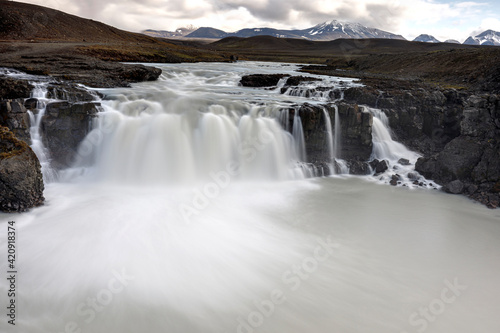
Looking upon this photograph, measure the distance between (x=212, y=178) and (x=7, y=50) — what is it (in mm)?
27093

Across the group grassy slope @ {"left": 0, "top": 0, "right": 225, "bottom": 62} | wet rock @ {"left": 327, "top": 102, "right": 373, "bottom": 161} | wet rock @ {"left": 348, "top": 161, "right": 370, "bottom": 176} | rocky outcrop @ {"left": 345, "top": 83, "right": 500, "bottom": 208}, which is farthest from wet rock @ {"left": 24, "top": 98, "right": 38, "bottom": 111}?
grassy slope @ {"left": 0, "top": 0, "right": 225, "bottom": 62}

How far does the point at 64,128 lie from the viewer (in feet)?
37.2

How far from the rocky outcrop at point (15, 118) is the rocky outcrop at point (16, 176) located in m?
2.09

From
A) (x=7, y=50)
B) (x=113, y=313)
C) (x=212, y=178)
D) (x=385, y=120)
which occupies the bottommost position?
(x=113, y=313)

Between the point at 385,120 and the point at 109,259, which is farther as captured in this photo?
the point at 385,120

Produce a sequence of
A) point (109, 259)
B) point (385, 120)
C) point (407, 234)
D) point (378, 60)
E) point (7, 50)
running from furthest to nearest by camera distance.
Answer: point (378, 60) < point (7, 50) < point (385, 120) < point (407, 234) < point (109, 259)

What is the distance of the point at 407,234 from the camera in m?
8.27

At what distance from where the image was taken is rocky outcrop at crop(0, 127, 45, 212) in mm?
7852

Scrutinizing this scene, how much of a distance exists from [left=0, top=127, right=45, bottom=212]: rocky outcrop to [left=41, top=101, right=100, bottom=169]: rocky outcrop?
256 centimetres

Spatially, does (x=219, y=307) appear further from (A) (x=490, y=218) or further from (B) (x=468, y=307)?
(A) (x=490, y=218)

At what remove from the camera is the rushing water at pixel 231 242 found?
17.6 feet

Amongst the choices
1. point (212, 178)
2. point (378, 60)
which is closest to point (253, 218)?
point (212, 178)

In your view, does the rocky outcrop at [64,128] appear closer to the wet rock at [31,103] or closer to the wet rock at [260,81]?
the wet rock at [31,103]

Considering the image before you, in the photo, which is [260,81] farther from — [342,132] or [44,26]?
[44,26]
